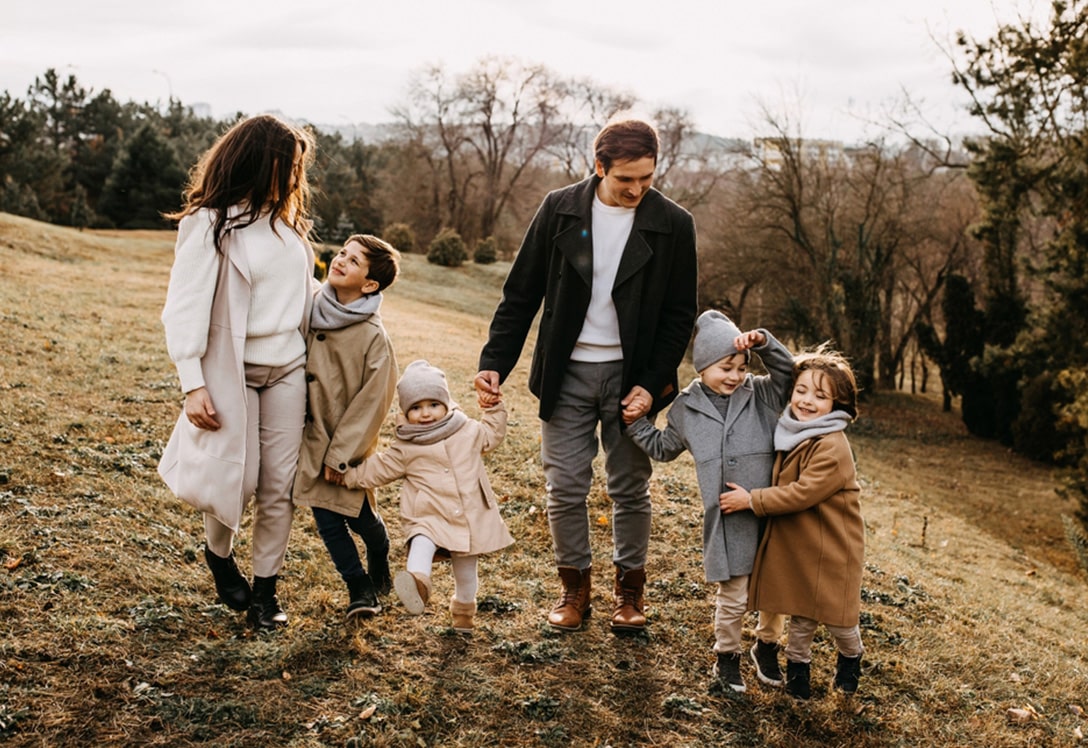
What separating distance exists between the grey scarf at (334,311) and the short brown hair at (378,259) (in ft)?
0.34

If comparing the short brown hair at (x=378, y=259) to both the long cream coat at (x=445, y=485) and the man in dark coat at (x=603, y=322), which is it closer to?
the man in dark coat at (x=603, y=322)

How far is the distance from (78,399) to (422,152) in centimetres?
3602

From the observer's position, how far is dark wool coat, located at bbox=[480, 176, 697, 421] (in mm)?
3635

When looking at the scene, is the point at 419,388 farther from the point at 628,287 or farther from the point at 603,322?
the point at 628,287

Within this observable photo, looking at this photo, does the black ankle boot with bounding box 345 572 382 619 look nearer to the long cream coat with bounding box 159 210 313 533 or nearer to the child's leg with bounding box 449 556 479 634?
the child's leg with bounding box 449 556 479 634

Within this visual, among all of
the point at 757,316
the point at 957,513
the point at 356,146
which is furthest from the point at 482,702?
the point at 356,146

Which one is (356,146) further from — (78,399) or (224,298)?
(224,298)

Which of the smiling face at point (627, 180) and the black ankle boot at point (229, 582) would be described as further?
the black ankle boot at point (229, 582)

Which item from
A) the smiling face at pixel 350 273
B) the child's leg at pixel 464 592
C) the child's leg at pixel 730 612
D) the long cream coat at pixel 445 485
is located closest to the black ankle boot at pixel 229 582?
the long cream coat at pixel 445 485

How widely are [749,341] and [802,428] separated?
403mm

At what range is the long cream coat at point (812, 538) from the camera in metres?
3.31

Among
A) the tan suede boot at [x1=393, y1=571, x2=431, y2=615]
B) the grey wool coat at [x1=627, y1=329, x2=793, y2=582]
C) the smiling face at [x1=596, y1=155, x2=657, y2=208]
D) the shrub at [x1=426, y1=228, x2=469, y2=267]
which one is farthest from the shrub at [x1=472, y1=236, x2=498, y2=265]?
the tan suede boot at [x1=393, y1=571, x2=431, y2=615]

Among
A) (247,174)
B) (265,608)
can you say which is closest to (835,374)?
(247,174)

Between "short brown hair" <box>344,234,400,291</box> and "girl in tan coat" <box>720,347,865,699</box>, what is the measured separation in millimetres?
1684
